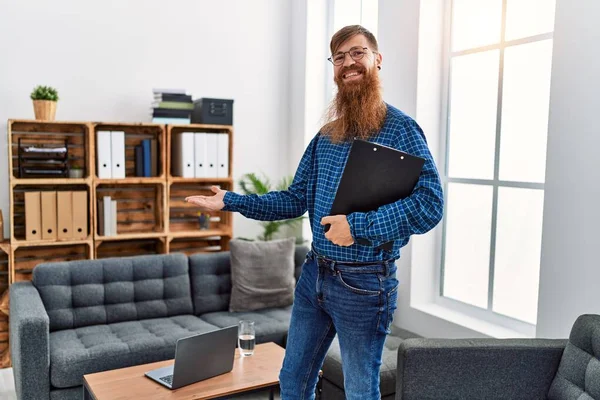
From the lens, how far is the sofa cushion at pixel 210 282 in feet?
12.3

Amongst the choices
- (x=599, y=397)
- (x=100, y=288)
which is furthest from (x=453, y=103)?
(x=100, y=288)

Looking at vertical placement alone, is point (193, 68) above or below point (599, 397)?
above

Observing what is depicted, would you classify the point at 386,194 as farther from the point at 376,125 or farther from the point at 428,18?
the point at 428,18

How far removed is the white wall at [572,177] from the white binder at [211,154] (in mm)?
2431

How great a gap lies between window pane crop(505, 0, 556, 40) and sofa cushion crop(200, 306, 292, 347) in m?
2.09

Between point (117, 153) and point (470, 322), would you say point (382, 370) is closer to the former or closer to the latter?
point (470, 322)

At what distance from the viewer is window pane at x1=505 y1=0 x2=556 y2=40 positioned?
2.92 m

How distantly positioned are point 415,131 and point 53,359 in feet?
7.09

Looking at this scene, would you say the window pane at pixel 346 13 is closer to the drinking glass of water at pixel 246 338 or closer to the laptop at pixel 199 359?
the drinking glass of water at pixel 246 338

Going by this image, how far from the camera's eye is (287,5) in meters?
4.84

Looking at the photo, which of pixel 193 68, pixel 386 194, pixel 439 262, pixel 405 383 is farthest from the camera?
pixel 193 68

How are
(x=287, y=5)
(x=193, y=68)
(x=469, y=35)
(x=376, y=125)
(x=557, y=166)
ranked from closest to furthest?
(x=376, y=125) < (x=557, y=166) < (x=469, y=35) < (x=193, y=68) < (x=287, y=5)

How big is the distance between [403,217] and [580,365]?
38.5 inches

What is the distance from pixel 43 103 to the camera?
3695 millimetres
